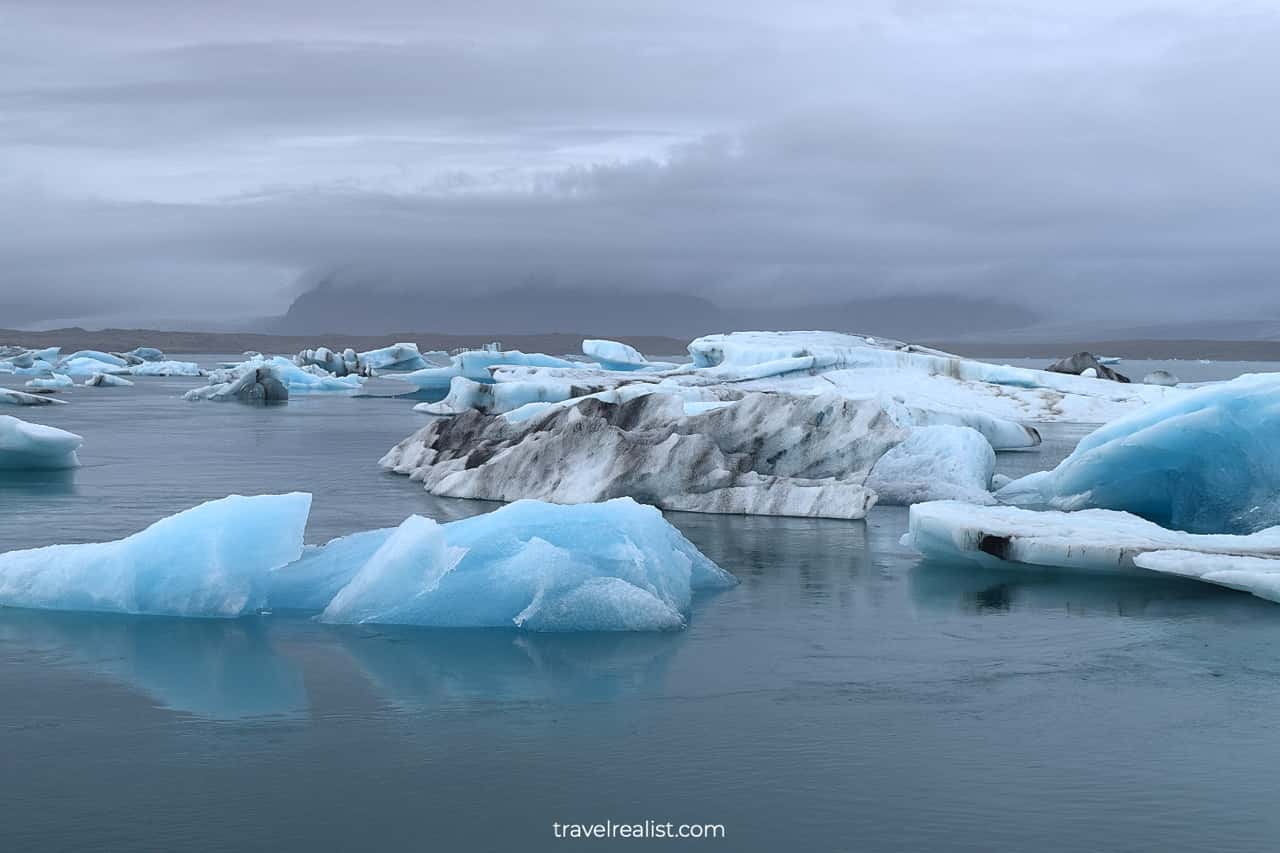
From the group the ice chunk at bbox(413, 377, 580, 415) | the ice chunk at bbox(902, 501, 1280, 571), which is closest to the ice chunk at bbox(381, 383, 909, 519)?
the ice chunk at bbox(902, 501, 1280, 571)

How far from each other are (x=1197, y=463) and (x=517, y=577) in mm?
7516

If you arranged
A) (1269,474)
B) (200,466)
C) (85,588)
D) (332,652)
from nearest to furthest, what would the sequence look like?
(332,652) → (85,588) → (1269,474) → (200,466)

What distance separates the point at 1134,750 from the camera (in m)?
5.97

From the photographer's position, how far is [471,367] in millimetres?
44219

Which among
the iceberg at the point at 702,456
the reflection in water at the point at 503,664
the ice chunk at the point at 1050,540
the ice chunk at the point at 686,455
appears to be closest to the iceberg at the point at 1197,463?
the ice chunk at the point at 1050,540

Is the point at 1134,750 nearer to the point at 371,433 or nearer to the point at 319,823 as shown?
the point at 319,823

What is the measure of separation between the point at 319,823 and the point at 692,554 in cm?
505

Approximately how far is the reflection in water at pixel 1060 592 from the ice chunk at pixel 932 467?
4.14 meters

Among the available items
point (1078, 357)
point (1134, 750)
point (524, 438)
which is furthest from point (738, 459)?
point (1078, 357)

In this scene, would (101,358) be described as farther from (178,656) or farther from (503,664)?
(503,664)

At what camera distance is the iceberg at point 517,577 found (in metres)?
8.31

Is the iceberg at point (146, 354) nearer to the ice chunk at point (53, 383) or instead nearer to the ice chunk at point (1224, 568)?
the ice chunk at point (53, 383)

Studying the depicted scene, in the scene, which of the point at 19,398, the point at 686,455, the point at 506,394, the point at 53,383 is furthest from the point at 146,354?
the point at 686,455

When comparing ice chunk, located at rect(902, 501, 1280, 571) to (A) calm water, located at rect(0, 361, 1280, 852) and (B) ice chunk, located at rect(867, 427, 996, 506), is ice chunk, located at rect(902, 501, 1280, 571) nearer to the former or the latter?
(A) calm water, located at rect(0, 361, 1280, 852)
